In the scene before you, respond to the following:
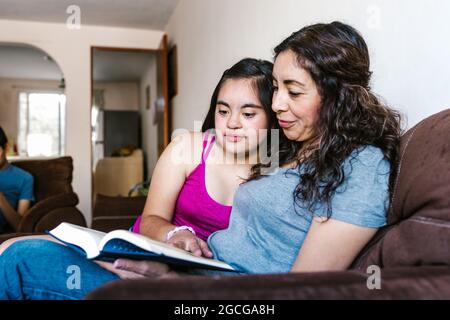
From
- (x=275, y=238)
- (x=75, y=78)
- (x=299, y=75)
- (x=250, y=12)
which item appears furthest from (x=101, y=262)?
(x=75, y=78)

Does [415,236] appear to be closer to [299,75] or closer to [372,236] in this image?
[372,236]

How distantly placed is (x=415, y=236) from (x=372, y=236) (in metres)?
0.15

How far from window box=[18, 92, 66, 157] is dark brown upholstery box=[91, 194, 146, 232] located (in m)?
6.18

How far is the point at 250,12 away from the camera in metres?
2.44

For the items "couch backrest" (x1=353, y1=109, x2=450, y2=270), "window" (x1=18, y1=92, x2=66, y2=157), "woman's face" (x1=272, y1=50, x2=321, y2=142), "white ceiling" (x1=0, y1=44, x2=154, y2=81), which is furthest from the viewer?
"window" (x1=18, y1=92, x2=66, y2=157)

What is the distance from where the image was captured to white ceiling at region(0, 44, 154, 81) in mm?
5670

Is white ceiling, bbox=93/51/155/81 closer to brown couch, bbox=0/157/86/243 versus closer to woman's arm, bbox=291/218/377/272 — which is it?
brown couch, bbox=0/157/86/243

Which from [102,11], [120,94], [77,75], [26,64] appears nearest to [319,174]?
[102,11]

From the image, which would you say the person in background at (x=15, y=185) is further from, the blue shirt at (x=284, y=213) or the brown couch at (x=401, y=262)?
the brown couch at (x=401, y=262)

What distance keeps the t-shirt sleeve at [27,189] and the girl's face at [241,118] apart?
2.12 meters

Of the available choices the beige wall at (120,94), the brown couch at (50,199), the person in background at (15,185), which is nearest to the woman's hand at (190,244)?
the brown couch at (50,199)

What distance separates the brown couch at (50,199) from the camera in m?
2.65

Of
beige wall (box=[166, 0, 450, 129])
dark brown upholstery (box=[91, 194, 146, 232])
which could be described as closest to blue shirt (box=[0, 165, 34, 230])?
dark brown upholstery (box=[91, 194, 146, 232])
